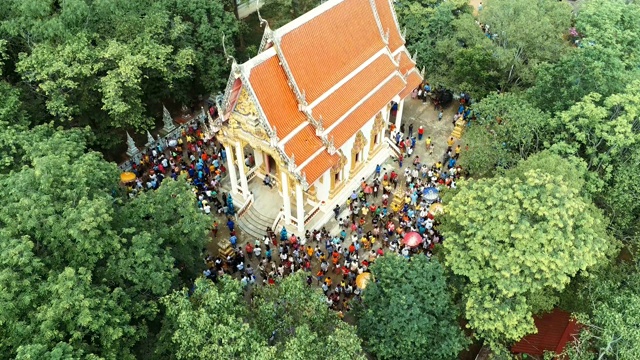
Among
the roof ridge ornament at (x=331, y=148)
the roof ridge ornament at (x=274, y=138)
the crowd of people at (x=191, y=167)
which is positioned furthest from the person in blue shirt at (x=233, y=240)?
the roof ridge ornament at (x=331, y=148)

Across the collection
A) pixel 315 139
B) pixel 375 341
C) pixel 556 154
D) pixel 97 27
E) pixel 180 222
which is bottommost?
pixel 375 341

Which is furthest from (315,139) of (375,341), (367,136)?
(375,341)

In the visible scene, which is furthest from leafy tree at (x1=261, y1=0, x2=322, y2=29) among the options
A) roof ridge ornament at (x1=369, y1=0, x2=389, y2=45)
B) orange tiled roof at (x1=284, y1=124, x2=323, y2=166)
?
orange tiled roof at (x1=284, y1=124, x2=323, y2=166)

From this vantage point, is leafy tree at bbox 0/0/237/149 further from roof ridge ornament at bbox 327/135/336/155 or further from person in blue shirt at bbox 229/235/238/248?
roof ridge ornament at bbox 327/135/336/155

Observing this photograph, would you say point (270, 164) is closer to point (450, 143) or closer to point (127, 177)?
point (127, 177)

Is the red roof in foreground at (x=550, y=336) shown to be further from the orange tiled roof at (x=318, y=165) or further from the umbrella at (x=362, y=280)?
the orange tiled roof at (x=318, y=165)

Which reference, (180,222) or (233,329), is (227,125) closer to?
(180,222)

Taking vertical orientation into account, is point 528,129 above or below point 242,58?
below
